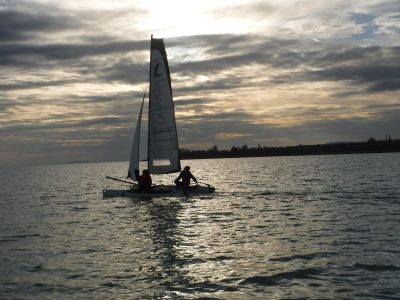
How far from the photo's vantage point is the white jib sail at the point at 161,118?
115ft

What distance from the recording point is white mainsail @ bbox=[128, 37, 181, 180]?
3509 centimetres

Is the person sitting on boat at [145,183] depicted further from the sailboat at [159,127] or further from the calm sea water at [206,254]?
the calm sea water at [206,254]

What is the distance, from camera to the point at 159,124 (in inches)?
1396

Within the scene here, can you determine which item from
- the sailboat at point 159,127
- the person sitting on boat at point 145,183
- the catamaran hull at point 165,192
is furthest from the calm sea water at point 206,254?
the sailboat at point 159,127

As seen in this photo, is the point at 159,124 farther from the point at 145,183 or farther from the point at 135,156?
the point at 145,183

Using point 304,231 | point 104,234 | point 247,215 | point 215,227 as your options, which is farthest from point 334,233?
point 104,234

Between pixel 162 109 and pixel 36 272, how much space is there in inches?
864

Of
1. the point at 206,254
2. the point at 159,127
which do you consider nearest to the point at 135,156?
the point at 159,127

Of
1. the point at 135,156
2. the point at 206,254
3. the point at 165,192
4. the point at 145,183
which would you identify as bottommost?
the point at 206,254

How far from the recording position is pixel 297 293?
11.9m

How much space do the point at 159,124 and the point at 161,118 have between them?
0.48 m

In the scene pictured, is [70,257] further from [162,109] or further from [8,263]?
[162,109]

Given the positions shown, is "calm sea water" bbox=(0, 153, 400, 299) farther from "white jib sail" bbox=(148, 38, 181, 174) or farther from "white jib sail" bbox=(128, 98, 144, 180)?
"white jib sail" bbox=(148, 38, 181, 174)


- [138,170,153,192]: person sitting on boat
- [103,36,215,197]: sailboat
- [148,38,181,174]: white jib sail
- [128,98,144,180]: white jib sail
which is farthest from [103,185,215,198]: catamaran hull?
[148,38,181,174]: white jib sail
